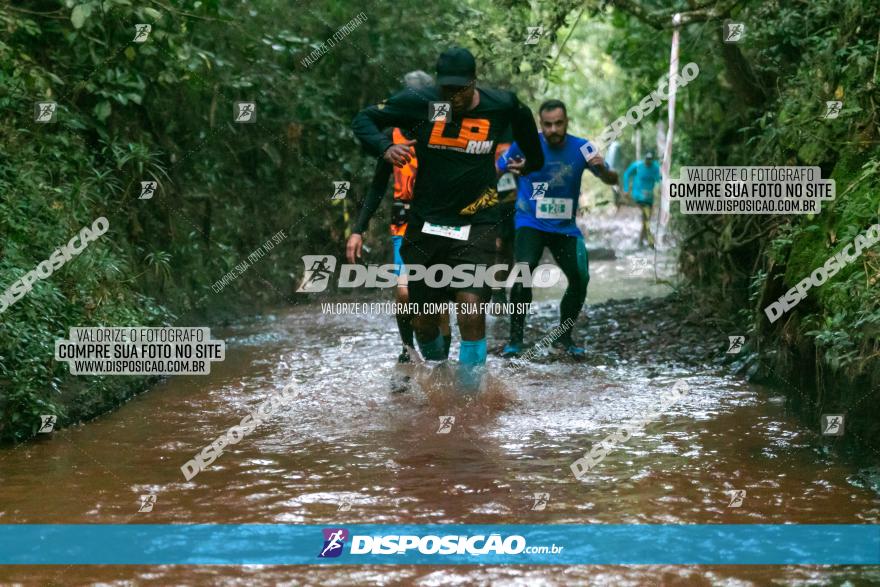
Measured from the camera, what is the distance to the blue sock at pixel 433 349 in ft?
22.2

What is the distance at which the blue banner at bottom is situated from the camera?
12.8 feet

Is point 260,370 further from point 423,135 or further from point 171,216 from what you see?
point 423,135

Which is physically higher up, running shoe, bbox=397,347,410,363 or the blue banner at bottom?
running shoe, bbox=397,347,410,363

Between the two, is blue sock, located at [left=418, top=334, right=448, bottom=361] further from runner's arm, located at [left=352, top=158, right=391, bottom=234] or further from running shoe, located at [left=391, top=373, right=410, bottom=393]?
runner's arm, located at [left=352, top=158, right=391, bottom=234]

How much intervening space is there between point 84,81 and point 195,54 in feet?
3.28

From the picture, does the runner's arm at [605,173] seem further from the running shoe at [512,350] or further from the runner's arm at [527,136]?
the running shoe at [512,350]

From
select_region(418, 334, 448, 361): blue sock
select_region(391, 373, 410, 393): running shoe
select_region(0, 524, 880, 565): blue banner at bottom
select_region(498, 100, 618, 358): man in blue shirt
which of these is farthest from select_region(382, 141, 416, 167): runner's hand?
select_region(0, 524, 880, 565): blue banner at bottom

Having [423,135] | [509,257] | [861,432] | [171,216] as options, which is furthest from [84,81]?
[861,432]

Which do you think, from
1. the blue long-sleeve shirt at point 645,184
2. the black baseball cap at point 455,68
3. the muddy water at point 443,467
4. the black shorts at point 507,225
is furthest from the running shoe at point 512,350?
the blue long-sleeve shirt at point 645,184

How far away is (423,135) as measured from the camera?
6035 millimetres

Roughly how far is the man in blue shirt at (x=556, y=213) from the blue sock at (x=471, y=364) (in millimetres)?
1729

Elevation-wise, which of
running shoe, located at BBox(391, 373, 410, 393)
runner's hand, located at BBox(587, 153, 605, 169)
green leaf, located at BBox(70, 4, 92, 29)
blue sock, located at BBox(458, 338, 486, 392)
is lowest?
running shoe, located at BBox(391, 373, 410, 393)

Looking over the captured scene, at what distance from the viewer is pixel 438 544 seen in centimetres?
406

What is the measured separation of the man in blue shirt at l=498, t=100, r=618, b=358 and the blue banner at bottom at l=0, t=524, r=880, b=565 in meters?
4.05
